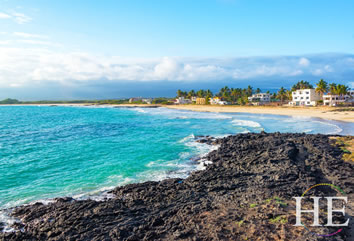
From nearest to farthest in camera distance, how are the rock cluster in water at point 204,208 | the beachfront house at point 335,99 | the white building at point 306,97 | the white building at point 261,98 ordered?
the rock cluster in water at point 204,208 → the beachfront house at point 335,99 → the white building at point 306,97 → the white building at point 261,98

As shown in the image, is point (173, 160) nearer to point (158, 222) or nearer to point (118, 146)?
point (118, 146)

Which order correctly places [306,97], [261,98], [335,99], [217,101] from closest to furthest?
[335,99]
[306,97]
[217,101]
[261,98]

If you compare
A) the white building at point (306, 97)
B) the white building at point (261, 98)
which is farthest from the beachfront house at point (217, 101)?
the white building at point (306, 97)

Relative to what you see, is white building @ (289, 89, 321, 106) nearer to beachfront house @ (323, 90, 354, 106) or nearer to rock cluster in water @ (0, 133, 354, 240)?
beachfront house @ (323, 90, 354, 106)

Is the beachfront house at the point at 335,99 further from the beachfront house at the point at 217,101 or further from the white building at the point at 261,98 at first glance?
the beachfront house at the point at 217,101

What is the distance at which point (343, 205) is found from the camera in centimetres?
953

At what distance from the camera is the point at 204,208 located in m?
9.73

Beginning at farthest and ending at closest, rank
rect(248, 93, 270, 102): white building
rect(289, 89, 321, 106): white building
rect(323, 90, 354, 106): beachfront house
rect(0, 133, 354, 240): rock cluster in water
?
Result: rect(248, 93, 270, 102): white building → rect(289, 89, 321, 106): white building → rect(323, 90, 354, 106): beachfront house → rect(0, 133, 354, 240): rock cluster in water

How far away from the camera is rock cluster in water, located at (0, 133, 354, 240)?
776 cm

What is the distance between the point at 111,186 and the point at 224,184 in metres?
7.60

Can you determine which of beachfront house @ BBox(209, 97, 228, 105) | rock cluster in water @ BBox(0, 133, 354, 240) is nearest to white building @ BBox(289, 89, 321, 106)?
beachfront house @ BBox(209, 97, 228, 105)

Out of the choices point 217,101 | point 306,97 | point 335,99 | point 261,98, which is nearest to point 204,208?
point 335,99

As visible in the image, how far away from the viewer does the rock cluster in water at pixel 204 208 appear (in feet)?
25.5

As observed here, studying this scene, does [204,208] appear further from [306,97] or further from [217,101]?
[217,101]
